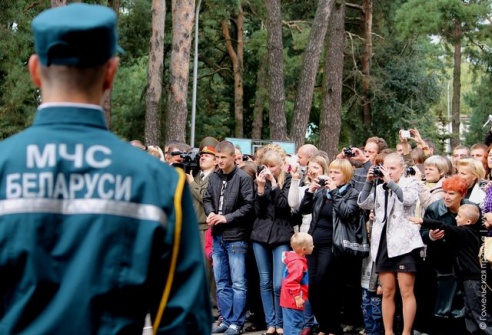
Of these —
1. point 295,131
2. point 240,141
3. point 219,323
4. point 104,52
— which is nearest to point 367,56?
point 295,131

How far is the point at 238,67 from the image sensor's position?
38.0 meters

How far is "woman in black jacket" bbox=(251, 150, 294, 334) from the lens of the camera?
10.7 m

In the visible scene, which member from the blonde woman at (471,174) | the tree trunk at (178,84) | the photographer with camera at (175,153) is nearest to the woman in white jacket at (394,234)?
the blonde woman at (471,174)

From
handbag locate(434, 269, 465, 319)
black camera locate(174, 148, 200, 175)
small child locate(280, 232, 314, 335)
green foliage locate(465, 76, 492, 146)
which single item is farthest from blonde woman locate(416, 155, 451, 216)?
green foliage locate(465, 76, 492, 146)

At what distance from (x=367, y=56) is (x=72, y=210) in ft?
113

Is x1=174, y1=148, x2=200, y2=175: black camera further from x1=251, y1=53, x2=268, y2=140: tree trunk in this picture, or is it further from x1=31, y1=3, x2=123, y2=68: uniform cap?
x1=251, y1=53, x2=268, y2=140: tree trunk

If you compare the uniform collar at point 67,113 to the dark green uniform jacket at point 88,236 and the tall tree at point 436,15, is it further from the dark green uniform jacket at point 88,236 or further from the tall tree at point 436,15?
the tall tree at point 436,15

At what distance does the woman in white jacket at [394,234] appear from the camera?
955 cm

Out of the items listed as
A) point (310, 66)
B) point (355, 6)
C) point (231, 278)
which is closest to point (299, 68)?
point (355, 6)

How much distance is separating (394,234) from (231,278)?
2.48 m

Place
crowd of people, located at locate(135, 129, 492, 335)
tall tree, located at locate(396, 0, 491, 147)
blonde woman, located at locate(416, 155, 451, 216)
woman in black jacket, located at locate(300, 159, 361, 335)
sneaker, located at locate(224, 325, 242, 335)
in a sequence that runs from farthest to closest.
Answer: tall tree, located at locate(396, 0, 491, 147)
sneaker, located at locate(224, 325, 242, 335)
woman in black jacket, located at locate(300, 159, 361, 335)
blonde woman, located at locate(416, 155, 451, 216)
crowd of people, located at locate(135, 129, 492, 335)

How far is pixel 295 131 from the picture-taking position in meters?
26.4

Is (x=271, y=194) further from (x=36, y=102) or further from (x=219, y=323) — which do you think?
(x=36, y=102)

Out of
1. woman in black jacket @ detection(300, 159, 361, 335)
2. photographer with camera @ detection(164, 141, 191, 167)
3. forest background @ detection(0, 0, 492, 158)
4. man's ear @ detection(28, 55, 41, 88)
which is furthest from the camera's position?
forest background @ detection(0, 0, 492, 158)
